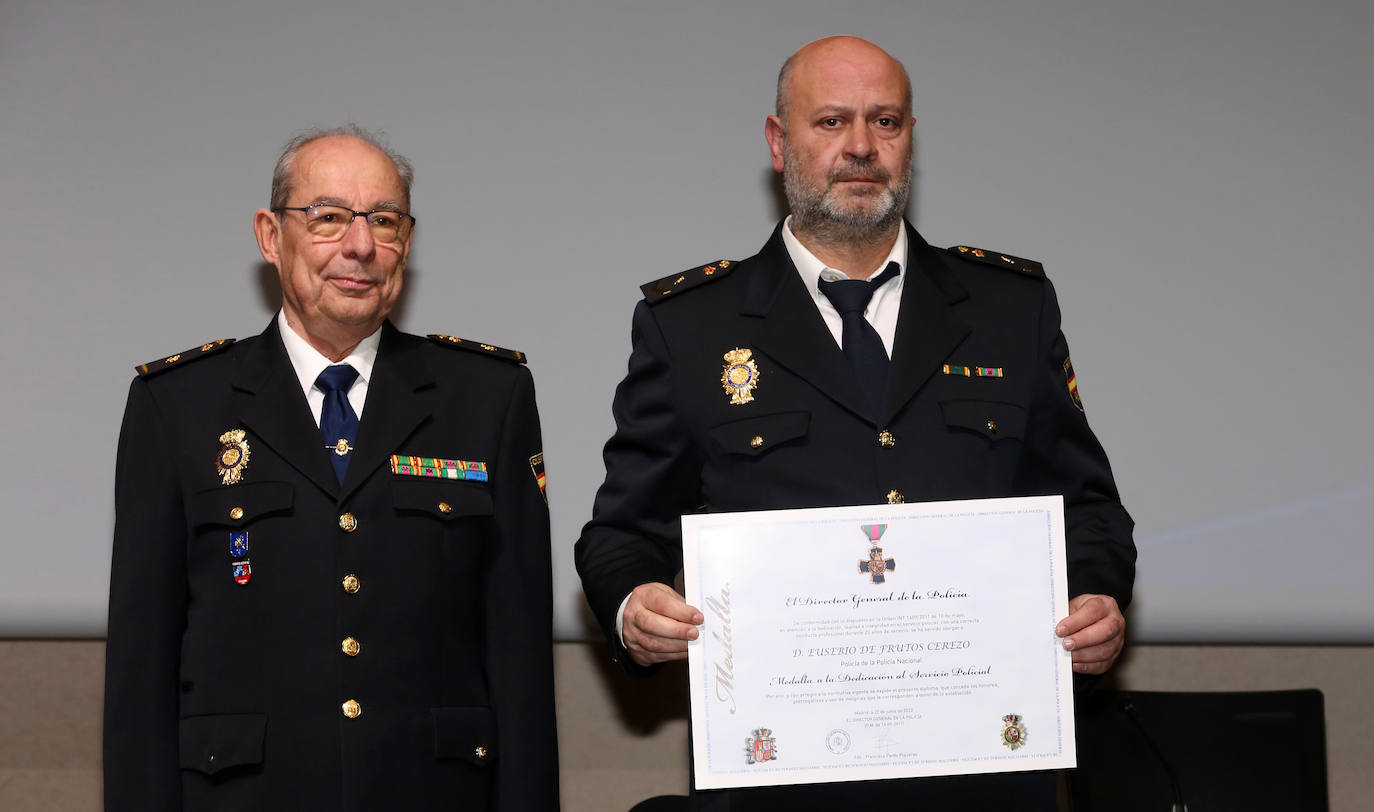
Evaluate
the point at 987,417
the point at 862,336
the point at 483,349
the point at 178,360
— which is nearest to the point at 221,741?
the point at 178,360

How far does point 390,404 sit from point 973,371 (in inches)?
41.2

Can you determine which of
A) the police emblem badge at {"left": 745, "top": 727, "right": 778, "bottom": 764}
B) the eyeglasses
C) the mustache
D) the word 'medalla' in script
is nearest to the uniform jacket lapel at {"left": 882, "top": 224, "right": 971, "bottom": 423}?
the mustache

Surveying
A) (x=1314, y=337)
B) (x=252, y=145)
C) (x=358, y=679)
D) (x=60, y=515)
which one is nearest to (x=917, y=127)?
(x=1314, y=337)

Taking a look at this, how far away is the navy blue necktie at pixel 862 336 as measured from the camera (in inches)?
86.7

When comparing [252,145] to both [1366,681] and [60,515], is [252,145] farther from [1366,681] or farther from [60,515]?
[1366,681]

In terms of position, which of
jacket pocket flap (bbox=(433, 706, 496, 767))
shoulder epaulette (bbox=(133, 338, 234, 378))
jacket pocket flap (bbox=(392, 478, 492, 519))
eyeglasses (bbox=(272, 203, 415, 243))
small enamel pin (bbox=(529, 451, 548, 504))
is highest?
eyeglasses (bbox=(272, 203, 415, 243))

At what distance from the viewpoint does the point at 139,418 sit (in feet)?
7.62

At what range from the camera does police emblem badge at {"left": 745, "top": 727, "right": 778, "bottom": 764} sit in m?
1.93

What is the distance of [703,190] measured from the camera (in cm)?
303

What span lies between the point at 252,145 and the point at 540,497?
120 centimetres

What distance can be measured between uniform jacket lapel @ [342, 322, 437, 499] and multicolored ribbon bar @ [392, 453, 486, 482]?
3 centimetres

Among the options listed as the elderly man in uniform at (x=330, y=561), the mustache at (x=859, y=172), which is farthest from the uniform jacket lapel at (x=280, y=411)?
the mustache at (x=859, y=172)

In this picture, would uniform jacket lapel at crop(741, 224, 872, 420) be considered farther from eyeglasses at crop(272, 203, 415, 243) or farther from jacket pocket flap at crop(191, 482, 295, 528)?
jacket pocket flap at crop(191, 482, 295, 528)

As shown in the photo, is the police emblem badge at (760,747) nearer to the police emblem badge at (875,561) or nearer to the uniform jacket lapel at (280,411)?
the police emblem badge at (875,561)
